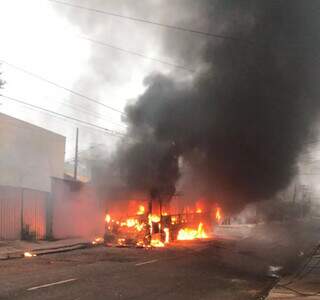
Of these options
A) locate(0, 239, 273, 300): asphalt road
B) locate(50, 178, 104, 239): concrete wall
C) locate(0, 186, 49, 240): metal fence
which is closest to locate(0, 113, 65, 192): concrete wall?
locate(50, 178, 104, 239): concrete wall

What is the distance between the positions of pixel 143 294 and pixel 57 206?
14900mm

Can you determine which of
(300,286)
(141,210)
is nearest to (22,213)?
(141,210)

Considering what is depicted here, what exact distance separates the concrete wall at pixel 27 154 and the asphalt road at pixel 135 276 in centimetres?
1245

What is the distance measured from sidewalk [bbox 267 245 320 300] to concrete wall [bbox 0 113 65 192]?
1786cm

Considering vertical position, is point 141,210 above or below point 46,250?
above

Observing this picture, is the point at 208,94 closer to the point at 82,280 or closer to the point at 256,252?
the point at 256,252

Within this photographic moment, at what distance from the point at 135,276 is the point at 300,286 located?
330 centimetres

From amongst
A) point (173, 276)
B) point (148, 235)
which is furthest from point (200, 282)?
point (148, 235)

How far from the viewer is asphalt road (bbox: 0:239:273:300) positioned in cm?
831

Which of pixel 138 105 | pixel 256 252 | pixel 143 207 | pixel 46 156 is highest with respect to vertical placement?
pixel 138 105

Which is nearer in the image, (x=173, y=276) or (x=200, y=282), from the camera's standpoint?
(x=200, y=282)

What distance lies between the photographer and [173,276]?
1053 cm

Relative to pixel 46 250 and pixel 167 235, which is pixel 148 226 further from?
pixel 46 250

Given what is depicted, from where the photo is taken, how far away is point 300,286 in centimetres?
966
